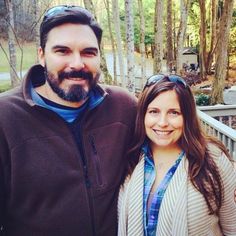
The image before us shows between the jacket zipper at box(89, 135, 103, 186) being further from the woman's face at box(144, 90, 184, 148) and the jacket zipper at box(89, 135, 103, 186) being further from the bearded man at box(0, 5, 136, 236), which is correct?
the woman's face at box(144, 90, 184, 148)

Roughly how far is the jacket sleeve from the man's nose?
1010 millimetres

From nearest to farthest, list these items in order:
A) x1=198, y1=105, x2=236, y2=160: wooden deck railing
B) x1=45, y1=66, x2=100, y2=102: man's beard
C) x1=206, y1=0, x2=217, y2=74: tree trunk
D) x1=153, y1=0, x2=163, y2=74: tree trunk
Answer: x1=45, y1=66, x2=100, y2=102: man's beard → x1=198, y1=105, x2=236, y2=160: wooden deck railing → x1=153, y1=0, x2=163, y2=74: tree trunk → x1=206, y1=0, x2=217, y2=74: tree trunk

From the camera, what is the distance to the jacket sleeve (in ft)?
7.57

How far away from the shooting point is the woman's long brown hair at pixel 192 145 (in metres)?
2.29

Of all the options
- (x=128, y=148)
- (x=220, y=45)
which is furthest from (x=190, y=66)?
(x=128, y=148)

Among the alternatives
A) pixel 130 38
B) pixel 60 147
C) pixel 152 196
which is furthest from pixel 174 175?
pixel 130 38

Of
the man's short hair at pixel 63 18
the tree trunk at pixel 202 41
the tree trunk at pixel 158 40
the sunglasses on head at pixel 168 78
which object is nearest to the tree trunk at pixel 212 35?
the tree trunk at pixel 202 41

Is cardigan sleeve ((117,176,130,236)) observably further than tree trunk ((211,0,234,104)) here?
No

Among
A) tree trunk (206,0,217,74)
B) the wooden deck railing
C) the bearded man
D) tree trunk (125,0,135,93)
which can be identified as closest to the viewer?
the bearded man

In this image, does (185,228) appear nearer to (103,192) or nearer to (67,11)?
(103,192)

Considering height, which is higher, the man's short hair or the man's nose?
the man's short hair

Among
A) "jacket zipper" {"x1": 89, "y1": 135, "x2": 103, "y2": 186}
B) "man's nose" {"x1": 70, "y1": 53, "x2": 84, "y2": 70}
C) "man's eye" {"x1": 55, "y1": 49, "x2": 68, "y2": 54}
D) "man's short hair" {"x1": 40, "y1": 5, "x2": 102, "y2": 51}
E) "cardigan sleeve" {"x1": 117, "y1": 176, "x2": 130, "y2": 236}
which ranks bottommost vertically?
"cardigan sleeve" {"x1": 117, "y1": 176, "x2": 130, "y2": 236}

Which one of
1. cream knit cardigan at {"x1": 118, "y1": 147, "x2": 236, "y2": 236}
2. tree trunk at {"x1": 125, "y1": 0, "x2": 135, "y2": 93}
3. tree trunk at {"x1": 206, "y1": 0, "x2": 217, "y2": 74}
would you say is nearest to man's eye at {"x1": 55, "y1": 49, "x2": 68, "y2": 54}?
cream knit cardigan at {"x1": 118, "y1": 147, "x2": 236, "y2": 236}

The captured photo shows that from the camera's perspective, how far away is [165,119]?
2348mm
